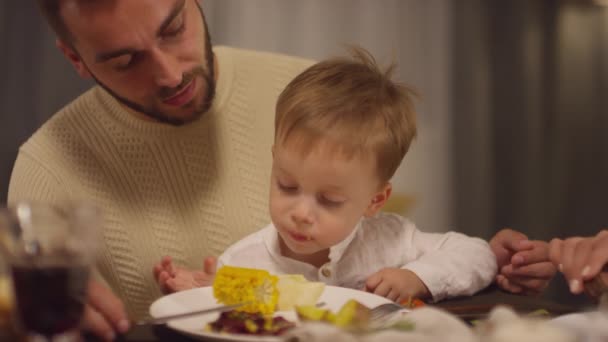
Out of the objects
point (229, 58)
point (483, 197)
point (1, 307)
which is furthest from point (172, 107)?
point (483, 197)

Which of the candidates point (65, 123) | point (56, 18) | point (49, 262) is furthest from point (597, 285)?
point (65, 123)

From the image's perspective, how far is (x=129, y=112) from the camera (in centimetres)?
202

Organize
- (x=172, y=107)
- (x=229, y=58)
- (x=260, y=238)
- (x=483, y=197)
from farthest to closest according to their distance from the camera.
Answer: (x=483, y=197) < (x=229, y=58) < (x=172, y=107) < (x=260, y=238)

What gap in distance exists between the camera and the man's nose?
5.57ft

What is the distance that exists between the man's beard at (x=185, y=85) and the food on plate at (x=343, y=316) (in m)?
0.87

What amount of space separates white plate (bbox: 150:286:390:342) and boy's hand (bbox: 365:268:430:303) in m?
0.17

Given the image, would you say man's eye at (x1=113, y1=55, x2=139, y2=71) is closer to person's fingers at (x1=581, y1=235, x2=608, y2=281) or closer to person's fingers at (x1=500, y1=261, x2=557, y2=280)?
person's fingers at (x1=500, y1=261, x2=557, y2=280)

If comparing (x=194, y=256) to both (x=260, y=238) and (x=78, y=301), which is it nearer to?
(x=260, y=238)

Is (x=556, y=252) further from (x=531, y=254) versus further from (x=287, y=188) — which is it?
(x=287, y=188)

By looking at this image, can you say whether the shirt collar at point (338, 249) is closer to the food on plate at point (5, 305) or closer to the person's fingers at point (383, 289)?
the person's fingers at point (383, 289)

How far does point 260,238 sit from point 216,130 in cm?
53

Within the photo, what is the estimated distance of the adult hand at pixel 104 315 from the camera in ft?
3.26

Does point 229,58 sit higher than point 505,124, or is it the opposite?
point 229,58

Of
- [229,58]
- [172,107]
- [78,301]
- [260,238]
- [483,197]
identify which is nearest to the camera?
[78,301]
